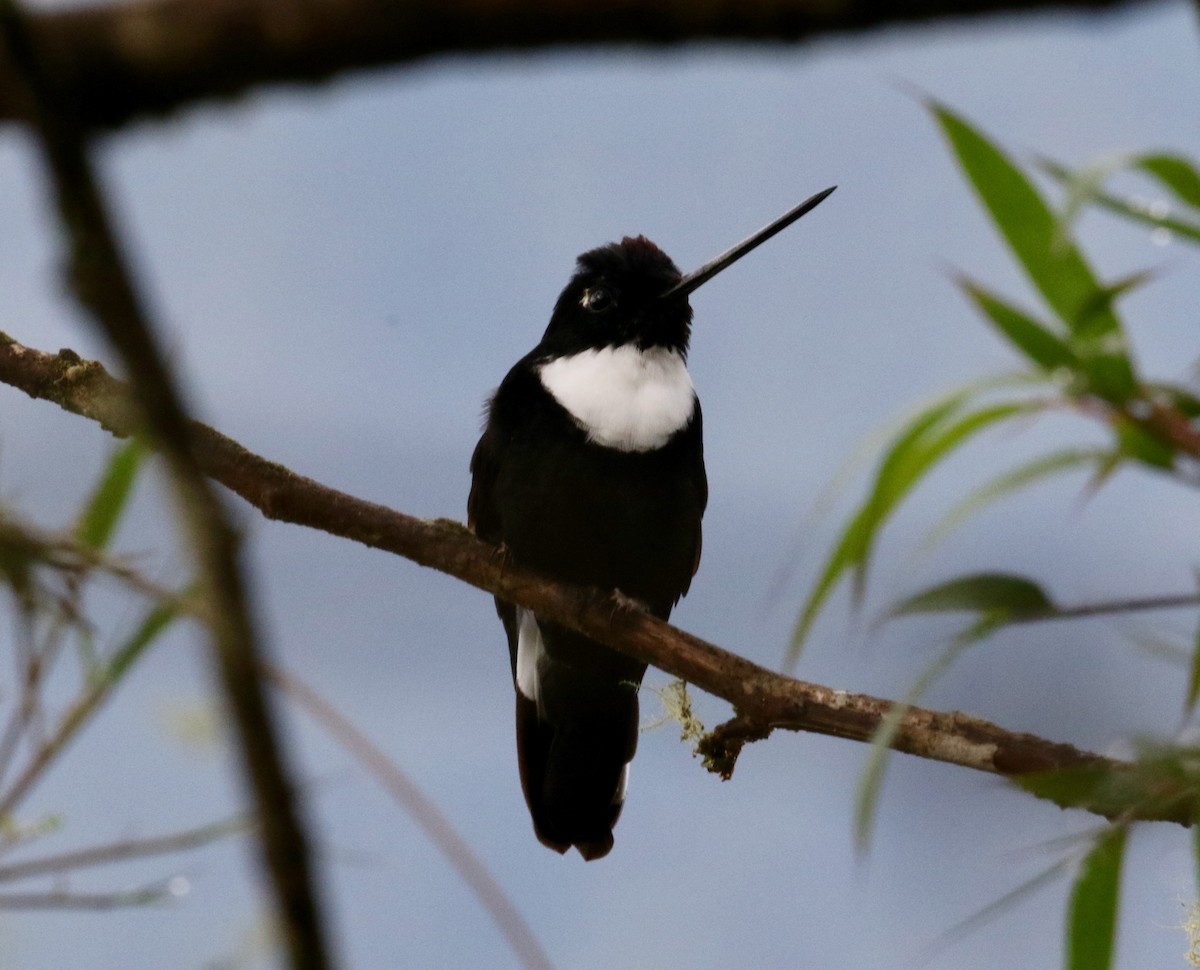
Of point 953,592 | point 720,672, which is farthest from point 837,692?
point 953,592

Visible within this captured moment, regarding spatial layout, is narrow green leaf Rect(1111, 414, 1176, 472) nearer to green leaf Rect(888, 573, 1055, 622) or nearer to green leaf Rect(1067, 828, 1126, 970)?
green leaf Rect(888, 573, 1055, 622)

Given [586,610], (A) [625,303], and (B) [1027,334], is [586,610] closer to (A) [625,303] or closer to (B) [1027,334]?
(A) [625,303]

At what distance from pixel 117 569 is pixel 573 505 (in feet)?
5.73

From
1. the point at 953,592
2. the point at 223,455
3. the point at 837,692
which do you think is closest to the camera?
the point at 953,592

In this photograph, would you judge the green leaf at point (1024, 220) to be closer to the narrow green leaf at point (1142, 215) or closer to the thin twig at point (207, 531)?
the narrow green leaf at point (1142, 215)

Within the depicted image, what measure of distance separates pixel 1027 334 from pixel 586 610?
139 cm

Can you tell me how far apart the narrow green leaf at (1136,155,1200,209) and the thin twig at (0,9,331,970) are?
112cm

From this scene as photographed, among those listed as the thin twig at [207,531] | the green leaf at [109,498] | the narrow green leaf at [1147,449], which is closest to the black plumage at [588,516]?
the green leaf at [109,498]

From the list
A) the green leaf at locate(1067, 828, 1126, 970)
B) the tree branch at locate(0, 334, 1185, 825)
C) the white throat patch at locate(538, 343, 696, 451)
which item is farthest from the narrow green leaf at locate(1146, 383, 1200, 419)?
the white throat patch at locate(538, 343, 696, 451)

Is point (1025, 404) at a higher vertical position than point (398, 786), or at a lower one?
higher

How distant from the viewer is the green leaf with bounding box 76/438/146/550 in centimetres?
181

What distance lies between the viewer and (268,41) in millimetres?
860

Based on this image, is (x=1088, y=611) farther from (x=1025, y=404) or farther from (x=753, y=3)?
(x=753, y=3)

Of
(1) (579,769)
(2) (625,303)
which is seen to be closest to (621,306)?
(2) (625,303)
